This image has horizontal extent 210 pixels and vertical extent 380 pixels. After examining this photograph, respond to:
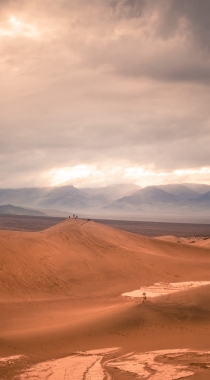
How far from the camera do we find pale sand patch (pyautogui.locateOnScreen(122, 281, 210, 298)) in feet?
75.7

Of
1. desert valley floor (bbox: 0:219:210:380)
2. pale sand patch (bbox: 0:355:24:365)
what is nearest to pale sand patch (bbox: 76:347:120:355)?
desert valley floor (bbox: 0:219:210:380)

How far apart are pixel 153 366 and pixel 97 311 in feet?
23.2

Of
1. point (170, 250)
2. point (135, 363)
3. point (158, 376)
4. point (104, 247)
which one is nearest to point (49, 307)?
point (135, 363)

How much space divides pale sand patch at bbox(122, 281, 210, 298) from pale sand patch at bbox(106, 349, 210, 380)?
31.6 feet

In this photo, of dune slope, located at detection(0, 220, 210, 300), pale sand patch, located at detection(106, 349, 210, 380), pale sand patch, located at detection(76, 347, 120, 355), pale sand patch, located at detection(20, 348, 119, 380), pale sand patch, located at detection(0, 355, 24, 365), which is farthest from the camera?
dune slope, located at detection(0, 220, 210, 300)

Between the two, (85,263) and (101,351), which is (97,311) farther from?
(85,263)

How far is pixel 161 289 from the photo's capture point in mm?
24609

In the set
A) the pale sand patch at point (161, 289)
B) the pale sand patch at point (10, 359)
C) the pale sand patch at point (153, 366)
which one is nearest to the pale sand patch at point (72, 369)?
the pale sand patch at point (153, 366)

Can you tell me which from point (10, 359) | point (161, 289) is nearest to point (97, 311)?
point (10, 359)

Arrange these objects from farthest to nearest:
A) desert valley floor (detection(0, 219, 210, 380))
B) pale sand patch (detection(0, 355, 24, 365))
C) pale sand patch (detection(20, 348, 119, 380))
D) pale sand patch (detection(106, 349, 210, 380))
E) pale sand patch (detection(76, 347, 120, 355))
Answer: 1. pale sand patch (detection(76, 347, 120, 355))
2. pale sand patch (detection(0, 355, 24, 365))
3. desert valley floor (detection(0, 219, 210, 380))
4. pale sand patch (detection(20, 348, 119, 380))
5. pale sand patch (detection(106, 349, 210, 380))

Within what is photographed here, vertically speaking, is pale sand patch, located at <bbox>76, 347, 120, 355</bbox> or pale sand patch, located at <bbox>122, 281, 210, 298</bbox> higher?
pale sand patch, located at <bbox>76, 347, 120, 355</bbox>

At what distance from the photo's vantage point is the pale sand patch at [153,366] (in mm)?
10258

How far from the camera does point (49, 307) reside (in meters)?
20.4

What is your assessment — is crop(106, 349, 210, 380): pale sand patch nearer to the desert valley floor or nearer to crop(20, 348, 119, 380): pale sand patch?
the desert valley floor
